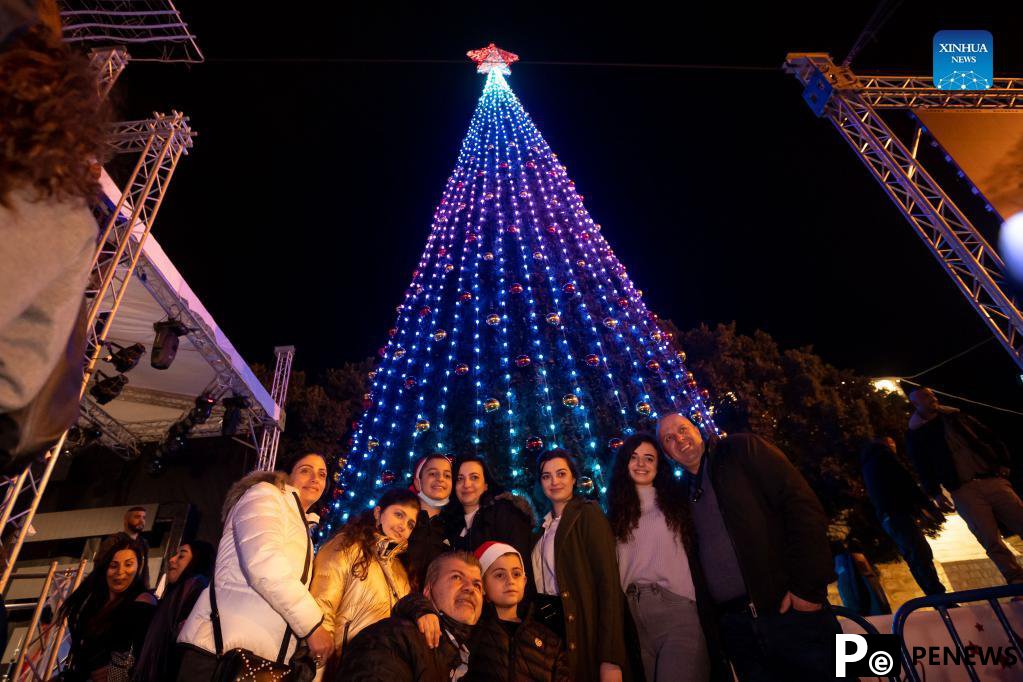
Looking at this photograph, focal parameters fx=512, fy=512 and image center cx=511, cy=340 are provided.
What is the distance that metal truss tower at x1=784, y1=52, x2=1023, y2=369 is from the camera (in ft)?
16.2

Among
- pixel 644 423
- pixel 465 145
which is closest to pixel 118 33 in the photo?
pixel 465 145

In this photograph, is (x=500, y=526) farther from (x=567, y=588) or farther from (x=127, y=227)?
(x=127, y=227)

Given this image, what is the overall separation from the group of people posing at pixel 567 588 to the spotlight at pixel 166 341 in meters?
4.65

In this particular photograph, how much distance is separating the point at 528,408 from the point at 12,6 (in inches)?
324

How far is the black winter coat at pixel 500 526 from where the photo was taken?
3104 millimetres

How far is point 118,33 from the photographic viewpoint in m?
6.30

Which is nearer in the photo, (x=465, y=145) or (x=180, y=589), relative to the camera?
(x=180, y=589)

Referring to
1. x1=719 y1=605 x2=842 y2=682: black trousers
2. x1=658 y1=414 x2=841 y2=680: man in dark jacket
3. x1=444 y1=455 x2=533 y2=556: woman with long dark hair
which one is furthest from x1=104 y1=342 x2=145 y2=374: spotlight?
x1=719 y1=605 x2=842 y2=682: black trousers

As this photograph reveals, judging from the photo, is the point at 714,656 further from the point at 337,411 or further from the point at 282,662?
the point at 337,411

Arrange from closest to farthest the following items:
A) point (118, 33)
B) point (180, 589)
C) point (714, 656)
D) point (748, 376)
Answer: point (714, 656) → point (180, 589) → point (118, 33) → point (748, 376)

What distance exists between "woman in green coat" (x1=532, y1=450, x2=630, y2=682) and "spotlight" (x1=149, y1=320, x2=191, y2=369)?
611cm

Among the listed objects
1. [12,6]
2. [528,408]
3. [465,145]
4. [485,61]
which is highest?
[485,61]

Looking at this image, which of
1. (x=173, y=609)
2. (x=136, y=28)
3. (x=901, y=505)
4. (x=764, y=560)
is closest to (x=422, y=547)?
(x=173, y=609)

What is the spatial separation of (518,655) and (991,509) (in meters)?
3.72
